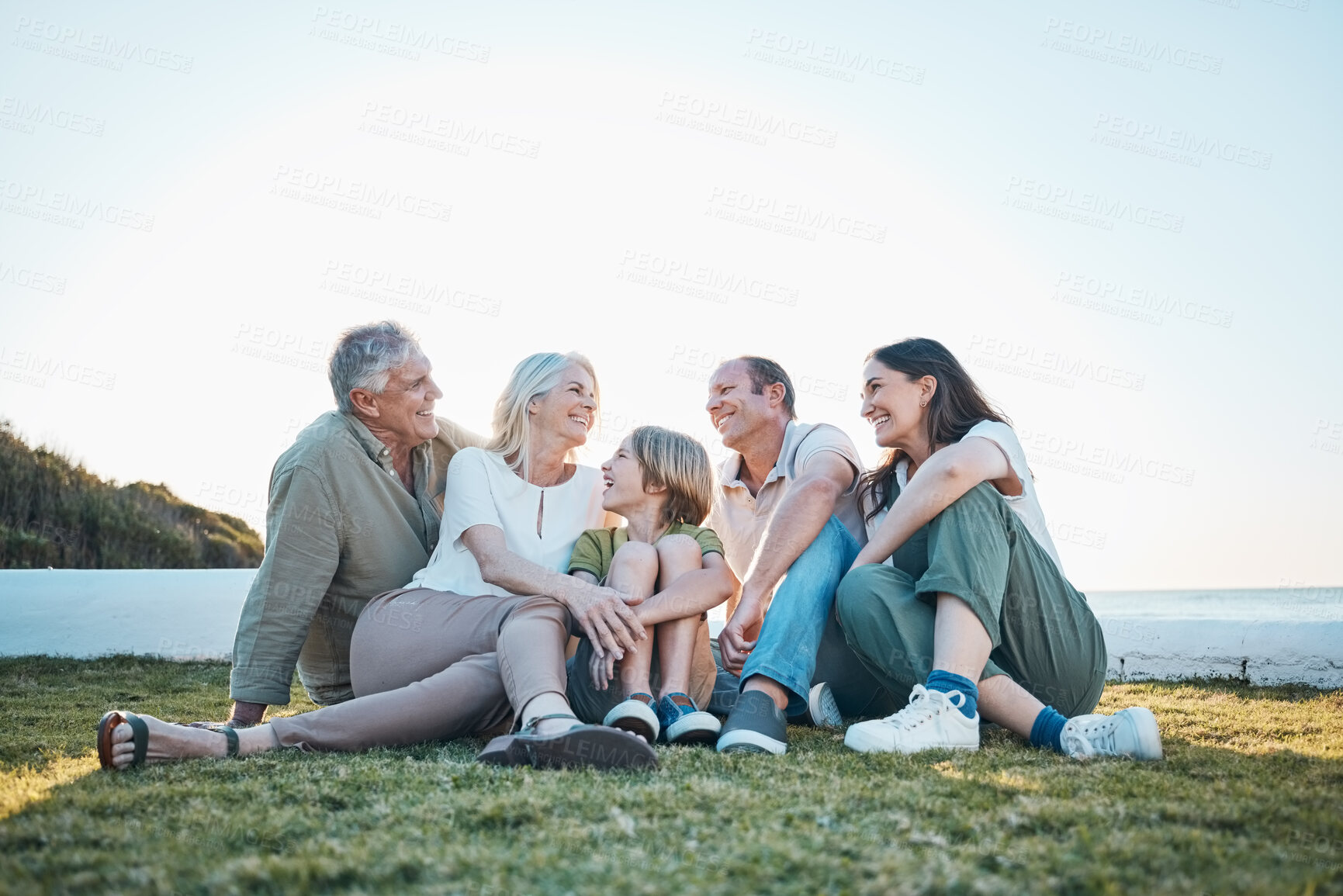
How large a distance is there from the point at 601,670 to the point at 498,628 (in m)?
0.36

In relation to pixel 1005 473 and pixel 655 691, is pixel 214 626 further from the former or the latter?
pixel 1005 473

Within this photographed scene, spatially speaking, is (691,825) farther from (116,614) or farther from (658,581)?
(116,614)

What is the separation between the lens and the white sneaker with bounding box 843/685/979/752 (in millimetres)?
2613

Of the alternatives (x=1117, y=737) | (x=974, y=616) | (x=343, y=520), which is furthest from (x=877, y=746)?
(x=343, y=520)

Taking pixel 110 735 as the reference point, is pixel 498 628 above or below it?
above

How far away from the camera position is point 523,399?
3.55 m

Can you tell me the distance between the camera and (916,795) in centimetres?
197

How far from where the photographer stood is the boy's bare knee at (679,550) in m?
3.15

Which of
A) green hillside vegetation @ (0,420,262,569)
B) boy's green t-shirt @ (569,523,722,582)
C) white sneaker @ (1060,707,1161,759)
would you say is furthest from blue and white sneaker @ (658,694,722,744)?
green hillside vegetation @ (0,420,262,569)

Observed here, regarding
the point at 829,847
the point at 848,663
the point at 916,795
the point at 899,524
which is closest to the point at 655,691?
the point at 848,663

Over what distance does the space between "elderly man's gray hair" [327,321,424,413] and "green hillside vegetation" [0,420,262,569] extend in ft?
22.1

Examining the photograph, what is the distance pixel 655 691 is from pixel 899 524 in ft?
3.29

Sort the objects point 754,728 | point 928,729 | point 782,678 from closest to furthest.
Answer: point 928,729, point 754,728, point 782,678

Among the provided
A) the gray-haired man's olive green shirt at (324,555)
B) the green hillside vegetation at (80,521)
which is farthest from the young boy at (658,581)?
the green hillside vegetation at (80,521)
